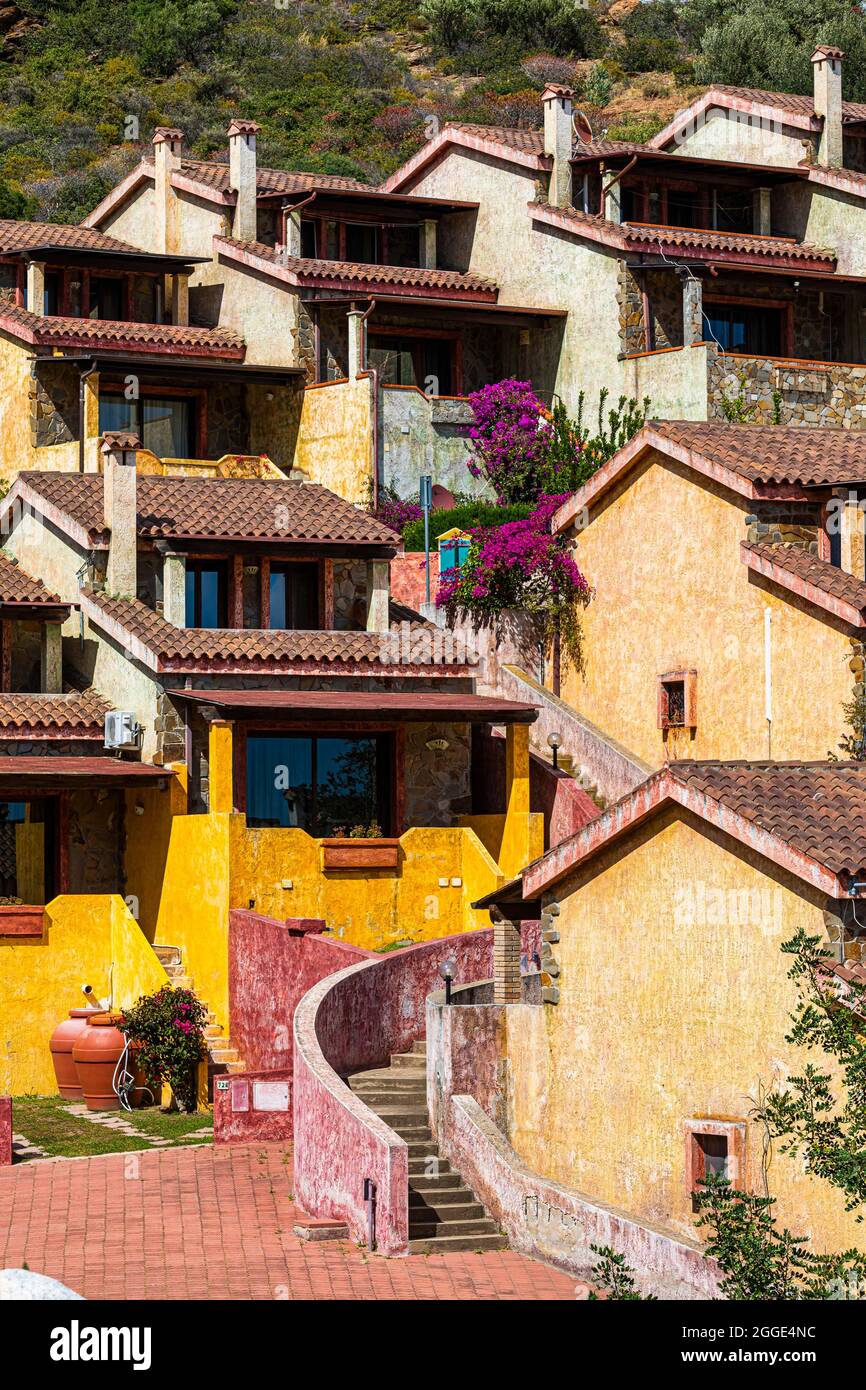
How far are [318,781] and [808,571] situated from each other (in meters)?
8.02

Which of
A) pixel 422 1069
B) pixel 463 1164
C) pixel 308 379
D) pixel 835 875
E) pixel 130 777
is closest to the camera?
pixel 835 875

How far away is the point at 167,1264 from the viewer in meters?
23.9

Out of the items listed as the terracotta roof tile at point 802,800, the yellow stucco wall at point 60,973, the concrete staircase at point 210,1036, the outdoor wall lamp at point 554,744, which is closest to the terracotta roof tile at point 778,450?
the outdoor wall lamp at point 554,744

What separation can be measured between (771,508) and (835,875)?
13151 millimetres

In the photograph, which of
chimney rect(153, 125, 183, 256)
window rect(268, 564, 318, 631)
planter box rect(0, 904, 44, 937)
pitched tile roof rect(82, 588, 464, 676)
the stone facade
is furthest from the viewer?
chimney rect(153, 125, 183, 256)

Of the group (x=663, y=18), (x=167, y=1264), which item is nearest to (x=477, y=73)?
(x=663, y=18)

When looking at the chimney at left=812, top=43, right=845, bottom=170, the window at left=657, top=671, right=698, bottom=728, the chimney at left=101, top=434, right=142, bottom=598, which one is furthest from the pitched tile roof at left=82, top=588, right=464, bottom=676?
the chimney at left=812, top=43, right=845, bottom=170

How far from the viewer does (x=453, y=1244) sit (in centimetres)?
2575

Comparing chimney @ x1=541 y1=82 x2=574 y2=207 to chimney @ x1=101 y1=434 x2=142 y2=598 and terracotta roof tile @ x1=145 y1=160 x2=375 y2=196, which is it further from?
chimney @ x1=101 y1=434 x2=142 y2=598

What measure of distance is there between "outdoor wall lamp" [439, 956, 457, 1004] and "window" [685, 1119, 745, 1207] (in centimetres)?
506

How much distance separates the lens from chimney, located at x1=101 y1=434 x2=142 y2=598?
37.7 meters

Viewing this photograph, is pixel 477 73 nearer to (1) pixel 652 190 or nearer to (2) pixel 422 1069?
(1) pixel 652 190

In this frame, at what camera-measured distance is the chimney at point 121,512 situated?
37688 millimetres

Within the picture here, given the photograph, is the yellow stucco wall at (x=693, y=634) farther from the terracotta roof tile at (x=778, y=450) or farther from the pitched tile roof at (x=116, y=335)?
the pitched tile roof at (x=116, y=335)
